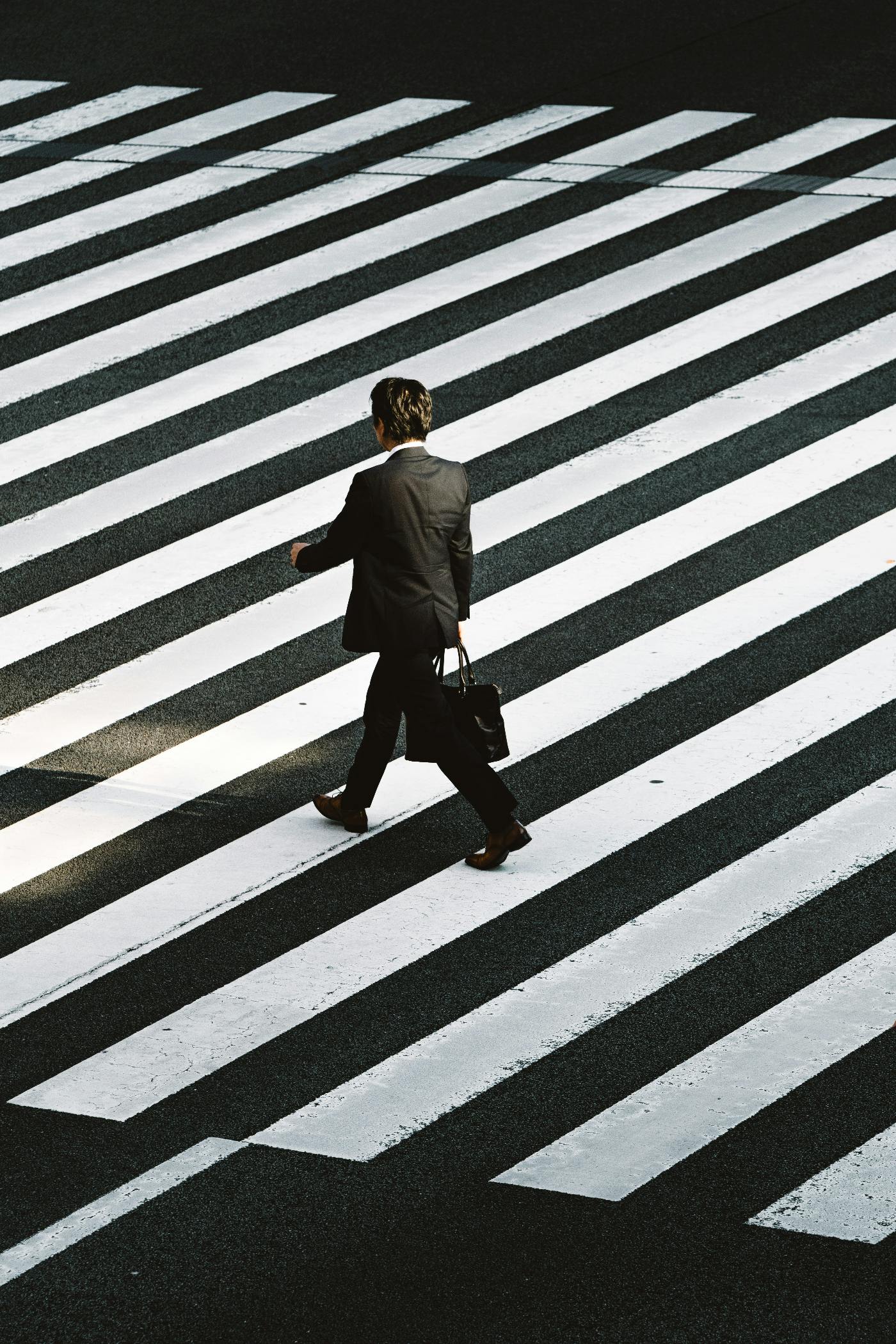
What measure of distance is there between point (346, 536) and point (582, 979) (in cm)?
190

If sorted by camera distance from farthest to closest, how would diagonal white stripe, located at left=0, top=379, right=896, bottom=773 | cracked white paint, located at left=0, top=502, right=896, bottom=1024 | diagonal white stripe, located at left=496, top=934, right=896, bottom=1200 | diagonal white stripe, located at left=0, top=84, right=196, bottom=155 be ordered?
diagonal white stripe, located at left=0, top=84, right=196, bottom=155 < diagonal white stripe, located at left=0, top=379, right=896, bottom=773 < cracked white paint, located at left=0, top=502, right=896, bottom=1024 < diagonal white stripe, located at left=496, top=934, right=896, bottom=1200

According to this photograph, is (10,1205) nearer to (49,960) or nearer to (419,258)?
(49,960)

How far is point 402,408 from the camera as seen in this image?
7684 mm

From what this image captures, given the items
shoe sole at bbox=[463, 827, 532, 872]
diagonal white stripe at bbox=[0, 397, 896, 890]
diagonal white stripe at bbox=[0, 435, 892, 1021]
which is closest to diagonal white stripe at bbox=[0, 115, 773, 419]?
diagonal white stripe at bbox=[0, 397, 896, 890]

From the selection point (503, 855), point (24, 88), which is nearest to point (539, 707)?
point (503, 855)

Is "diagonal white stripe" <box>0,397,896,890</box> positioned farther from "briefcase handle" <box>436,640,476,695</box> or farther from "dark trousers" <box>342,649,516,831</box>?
"briefcase handle" <box>436,640,476,695</box>

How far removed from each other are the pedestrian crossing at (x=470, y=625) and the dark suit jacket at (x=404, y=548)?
0.89 m

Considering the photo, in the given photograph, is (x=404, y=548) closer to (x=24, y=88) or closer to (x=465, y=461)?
(x=465, y=461)

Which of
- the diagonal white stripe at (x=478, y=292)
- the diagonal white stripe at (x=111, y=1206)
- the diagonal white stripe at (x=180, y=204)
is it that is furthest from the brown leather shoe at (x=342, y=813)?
the diagonal white stripe at (x=180, y=204)

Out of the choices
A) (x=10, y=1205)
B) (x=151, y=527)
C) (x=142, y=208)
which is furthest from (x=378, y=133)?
(x=10, y=1205)

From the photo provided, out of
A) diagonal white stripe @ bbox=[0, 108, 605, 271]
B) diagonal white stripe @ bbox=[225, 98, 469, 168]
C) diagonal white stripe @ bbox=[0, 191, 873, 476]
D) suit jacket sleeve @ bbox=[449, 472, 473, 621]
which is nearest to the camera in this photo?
suit jacket sleeve @ bbox=[449, 472, 473, 621]

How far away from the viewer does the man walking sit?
768 centimetres

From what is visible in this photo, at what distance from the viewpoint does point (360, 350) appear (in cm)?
1322

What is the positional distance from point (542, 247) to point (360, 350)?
207 cm
